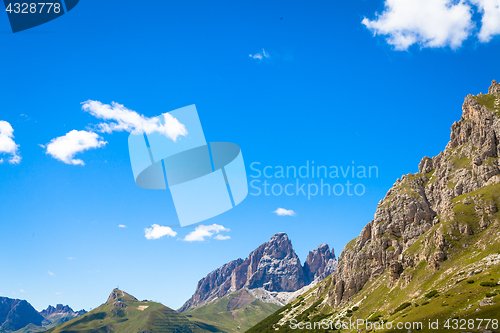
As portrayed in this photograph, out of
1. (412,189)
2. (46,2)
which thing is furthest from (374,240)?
(46,2)

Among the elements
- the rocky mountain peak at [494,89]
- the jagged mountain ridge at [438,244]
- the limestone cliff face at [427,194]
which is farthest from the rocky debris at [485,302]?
the rocky mountain peak at [494,89]

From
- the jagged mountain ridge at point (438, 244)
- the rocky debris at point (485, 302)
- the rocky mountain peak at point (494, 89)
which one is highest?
the rocky mountain peak at point (494, 89)

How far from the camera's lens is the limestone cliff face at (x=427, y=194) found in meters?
157

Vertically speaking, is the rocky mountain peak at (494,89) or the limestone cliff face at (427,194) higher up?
the rocky mountain peak at (494,89)

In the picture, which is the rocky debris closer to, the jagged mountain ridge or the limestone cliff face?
the jagged mountain ridge

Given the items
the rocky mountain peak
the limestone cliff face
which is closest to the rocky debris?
the limestone cliff face

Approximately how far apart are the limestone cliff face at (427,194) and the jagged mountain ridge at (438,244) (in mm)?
470

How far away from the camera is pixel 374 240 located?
172 m

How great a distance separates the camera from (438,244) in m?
118

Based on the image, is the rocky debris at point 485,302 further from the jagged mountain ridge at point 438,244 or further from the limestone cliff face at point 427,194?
the limestone cliff face at point 427,194

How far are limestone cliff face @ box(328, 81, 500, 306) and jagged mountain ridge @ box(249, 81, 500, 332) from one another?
47cm

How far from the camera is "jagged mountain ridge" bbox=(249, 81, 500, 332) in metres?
83.4

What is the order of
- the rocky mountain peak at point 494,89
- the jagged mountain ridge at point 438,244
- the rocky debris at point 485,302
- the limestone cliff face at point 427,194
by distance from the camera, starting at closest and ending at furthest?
the rocky debris at point 485,302 < the jagged mountain ridge at point 438,244 < the limestone cliff face at point 427,194 < the rocky mountain peak at point 494,89

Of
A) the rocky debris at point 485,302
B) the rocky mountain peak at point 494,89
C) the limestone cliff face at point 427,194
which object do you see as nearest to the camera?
the rocky debris at point 485,302
